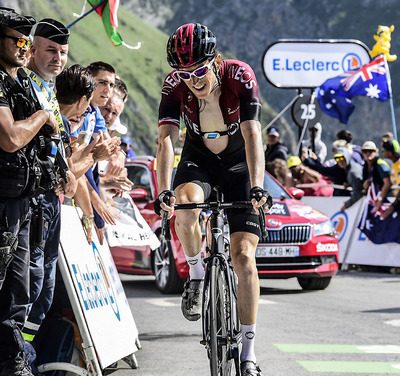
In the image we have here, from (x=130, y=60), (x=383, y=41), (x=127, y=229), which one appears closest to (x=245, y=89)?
(x=127, y=229)

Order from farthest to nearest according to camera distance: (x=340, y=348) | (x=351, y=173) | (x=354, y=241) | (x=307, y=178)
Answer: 1. (x=307, y=178)
2. (x=351, y=173)
3. (x=354, y=241)
4. (x=340, y=348)

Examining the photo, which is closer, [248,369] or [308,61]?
[248,369]

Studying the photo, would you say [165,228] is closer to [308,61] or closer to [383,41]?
[383,41]

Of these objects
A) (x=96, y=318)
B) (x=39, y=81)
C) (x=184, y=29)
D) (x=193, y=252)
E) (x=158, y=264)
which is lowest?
(x=158, y=264)

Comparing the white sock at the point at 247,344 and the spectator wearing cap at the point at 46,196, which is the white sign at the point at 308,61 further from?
the white sock at the point at 247,344

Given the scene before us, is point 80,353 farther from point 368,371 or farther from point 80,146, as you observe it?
point 368,371

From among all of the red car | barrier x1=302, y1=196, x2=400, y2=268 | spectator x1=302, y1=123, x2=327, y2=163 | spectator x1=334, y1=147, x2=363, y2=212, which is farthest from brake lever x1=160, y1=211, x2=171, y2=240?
spectator x1=302, y1=123, x2=327, y2=163

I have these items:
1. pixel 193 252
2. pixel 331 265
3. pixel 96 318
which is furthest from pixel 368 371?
pixel 331 265

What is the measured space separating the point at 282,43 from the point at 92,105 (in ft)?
69.0

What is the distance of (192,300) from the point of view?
238 inches

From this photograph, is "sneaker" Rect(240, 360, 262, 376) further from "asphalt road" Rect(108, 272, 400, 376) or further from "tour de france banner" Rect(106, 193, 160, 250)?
"tour de france banner" Rect(106, 193, 160, 250)

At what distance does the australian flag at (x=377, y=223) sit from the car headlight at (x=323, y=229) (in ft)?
10.3

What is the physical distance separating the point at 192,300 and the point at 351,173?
11345mm

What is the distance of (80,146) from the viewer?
20.3 ft
